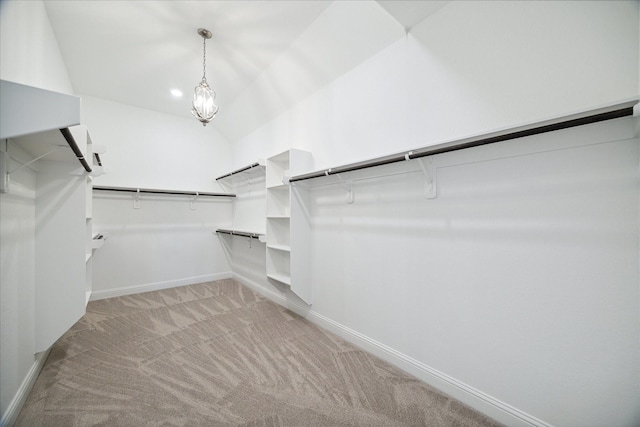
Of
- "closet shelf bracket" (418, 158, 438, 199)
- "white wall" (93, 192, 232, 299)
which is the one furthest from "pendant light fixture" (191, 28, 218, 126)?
"white wall" (93, 192, 232, 299)

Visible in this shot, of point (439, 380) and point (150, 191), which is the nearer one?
point (439, 380)

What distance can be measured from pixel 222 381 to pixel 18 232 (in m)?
1.60

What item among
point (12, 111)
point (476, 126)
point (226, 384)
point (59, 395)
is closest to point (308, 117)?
point (476, 126)

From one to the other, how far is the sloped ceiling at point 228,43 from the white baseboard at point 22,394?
2.75 metres

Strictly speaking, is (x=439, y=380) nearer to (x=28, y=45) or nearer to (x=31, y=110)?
(x=31, y=110)

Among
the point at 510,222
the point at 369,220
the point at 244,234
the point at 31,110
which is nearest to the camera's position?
the point at 31,110

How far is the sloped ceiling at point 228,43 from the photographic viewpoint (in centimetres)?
190

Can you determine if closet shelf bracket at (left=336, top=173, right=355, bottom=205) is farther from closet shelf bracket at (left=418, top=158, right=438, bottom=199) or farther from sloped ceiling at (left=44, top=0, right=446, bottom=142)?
sloped ceiling at (left=44, top=0, right=446, bottom=142)

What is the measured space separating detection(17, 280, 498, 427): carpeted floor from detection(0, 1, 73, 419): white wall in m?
0.32

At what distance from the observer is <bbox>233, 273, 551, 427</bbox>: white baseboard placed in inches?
51.6

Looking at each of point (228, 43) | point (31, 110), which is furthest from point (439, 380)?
point (228, 43)

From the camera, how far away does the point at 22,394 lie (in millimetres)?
1469

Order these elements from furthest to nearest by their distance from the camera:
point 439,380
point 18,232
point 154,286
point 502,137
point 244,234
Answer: point 154,286
point 244,234
point 439,380
point 18,232
point 502,137

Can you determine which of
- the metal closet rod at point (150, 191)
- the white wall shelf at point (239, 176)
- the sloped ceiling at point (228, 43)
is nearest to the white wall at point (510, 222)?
the sloped ceiling at point (228, 43)
